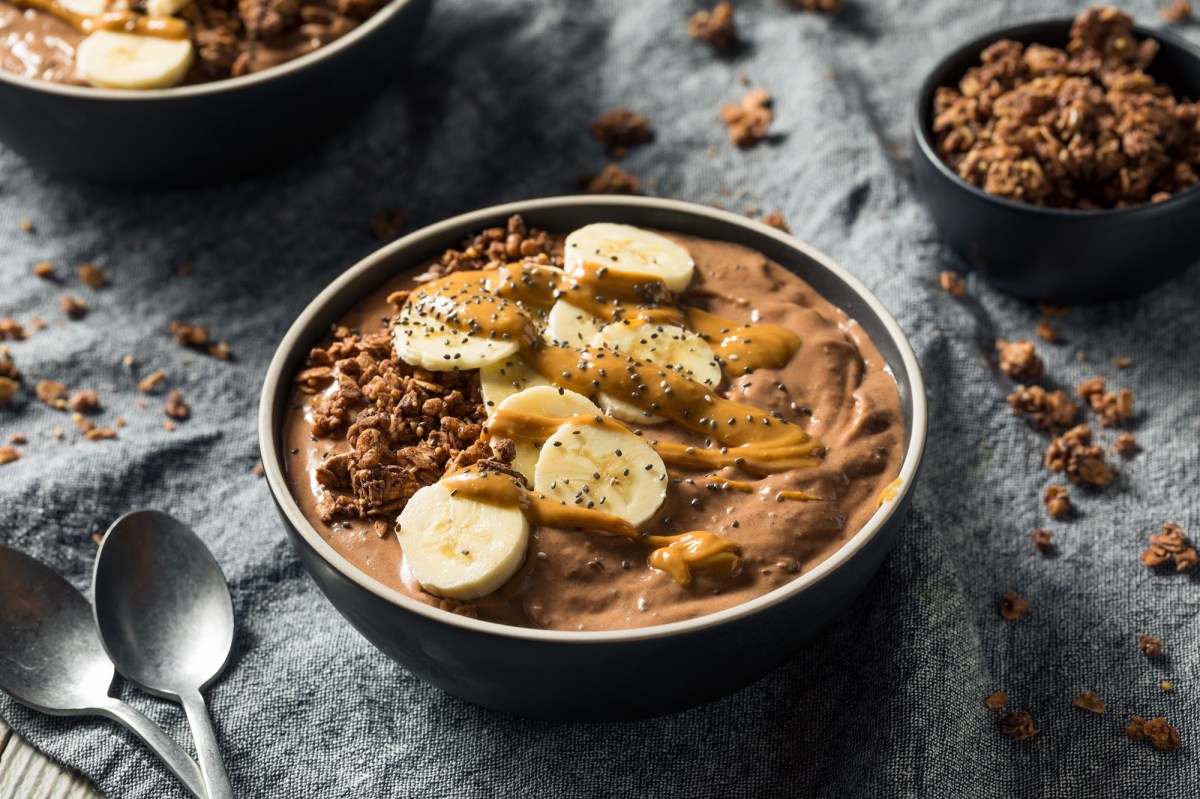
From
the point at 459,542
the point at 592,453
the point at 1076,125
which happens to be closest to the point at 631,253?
the point at 592,453

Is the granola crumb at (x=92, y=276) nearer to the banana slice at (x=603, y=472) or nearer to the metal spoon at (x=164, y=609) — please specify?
the metal spoon at (x=164, y=609)

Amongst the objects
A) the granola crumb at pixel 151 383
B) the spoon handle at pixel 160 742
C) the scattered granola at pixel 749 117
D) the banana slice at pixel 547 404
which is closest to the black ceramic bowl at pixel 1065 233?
the scattered granola at pixel 749 117

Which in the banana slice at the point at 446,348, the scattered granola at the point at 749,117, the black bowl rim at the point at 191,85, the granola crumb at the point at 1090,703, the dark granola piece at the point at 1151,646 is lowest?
the granola crumb at the point at 1090,703

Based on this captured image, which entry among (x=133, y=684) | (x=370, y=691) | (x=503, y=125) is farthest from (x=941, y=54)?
(x=133, y=684)

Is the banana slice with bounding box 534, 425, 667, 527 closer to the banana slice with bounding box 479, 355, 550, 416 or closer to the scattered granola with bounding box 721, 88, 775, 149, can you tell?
the banana slice with bounding box 479, 355, 550, 416

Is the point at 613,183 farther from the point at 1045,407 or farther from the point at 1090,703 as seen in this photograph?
the point at 1090,703
